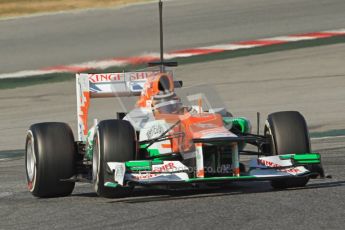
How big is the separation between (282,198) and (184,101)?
1831 mm

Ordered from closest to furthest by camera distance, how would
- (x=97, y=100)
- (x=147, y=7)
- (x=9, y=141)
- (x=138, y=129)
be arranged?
(x=138, y=129) → (x=9, y=141) → (x=97, y=100) → (x=147, y=7)

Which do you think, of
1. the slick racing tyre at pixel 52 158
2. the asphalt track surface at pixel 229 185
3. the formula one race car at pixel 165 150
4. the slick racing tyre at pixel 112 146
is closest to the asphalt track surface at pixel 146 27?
the asphalt track surface at pixel 229 185

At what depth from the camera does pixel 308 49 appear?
2306cm

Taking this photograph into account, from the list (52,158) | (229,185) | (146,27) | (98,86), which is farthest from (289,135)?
(146,27)

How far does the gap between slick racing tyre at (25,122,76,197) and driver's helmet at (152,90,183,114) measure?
35.7 inches

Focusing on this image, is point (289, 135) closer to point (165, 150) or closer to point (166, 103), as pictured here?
point (165, 150)

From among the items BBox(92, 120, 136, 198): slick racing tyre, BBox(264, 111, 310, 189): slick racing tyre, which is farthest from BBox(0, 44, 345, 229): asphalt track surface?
BBox(264, 111, 310, 189): slick racing tyre

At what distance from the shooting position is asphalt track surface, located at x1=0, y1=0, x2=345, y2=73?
2369 cm

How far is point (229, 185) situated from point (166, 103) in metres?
1.06

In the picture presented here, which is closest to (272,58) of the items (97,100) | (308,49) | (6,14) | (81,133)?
(308,49)

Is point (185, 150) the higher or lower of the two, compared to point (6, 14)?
lower

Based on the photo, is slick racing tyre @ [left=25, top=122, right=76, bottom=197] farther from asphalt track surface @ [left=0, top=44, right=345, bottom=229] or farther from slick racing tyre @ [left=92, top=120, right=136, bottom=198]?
slick racing tyre @ [left=92, top=120, right=136, bottom=198]

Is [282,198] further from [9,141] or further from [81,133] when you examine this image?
[9,141]

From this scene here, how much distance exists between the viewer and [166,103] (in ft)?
37.0
